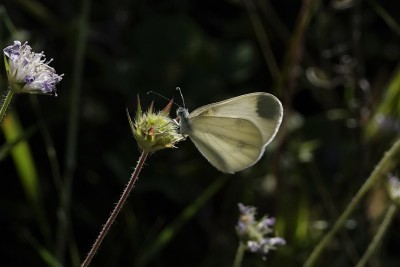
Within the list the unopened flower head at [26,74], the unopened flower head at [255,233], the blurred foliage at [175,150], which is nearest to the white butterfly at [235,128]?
the unopened flower head at [255,233]

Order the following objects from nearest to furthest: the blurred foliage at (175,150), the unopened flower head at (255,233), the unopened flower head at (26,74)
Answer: the unopened flower head at (26,74) < the unopened flower head at (255,233) < the blurred foliage at (175,150)

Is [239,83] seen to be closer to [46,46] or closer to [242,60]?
[242,60]

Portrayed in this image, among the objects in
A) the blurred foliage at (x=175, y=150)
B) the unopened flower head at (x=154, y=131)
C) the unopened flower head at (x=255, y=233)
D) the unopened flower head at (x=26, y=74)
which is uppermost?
the unopened flower head at (x=26, y=74)

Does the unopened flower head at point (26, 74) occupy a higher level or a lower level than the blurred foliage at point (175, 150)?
higher

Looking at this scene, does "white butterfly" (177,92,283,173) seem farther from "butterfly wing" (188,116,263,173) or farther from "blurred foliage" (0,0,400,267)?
"blurred foliage" (0,0,400,267)

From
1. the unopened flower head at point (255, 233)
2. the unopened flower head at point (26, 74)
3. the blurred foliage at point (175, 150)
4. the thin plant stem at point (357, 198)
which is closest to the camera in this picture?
the unopened flower head at point (26, 74)

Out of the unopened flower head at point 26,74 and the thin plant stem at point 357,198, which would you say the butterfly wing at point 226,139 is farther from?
the unopened flower head at point 26,74

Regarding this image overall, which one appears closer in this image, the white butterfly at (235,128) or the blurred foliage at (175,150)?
the white butterfly at (235,128)
